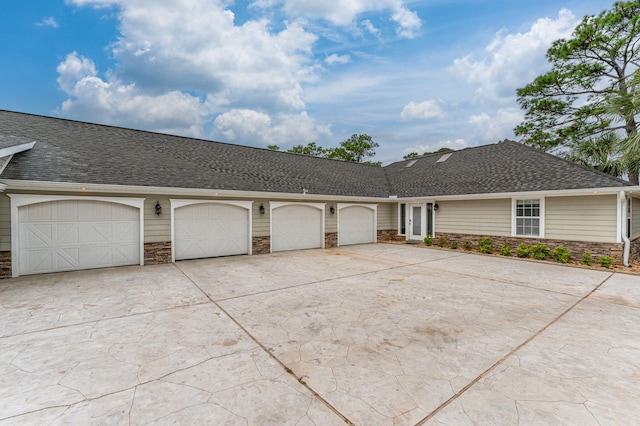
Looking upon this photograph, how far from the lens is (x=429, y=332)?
12.4 feet

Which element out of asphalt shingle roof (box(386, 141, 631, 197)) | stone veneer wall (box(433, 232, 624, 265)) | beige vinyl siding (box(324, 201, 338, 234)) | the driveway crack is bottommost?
the driveway crack

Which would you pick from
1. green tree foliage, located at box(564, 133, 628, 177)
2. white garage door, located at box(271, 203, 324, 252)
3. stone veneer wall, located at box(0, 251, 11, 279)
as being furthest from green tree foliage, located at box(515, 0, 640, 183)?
stone veneer wall, located at box(0, 251, 11, 279)

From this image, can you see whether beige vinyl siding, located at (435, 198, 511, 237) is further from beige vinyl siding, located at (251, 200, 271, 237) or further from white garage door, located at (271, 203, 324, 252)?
beige vinyl siding, located at (251, 200, 271, 237)

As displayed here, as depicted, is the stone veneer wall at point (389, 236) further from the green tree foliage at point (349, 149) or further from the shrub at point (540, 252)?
the green tree foliage at point (349, 149)

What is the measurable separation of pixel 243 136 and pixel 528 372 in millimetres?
24241

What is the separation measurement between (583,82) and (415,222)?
12.0m

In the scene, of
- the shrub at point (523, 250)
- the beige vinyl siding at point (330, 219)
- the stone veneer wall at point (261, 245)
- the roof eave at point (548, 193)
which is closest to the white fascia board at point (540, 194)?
the roof eave at point (548, 193)

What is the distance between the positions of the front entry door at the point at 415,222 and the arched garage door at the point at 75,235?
11814mm

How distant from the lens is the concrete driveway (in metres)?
2.27

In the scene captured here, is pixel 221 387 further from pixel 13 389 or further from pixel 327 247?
pixel 327 247

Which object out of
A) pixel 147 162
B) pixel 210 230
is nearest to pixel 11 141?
pixel 147 162

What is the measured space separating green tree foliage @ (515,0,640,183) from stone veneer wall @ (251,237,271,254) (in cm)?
1566

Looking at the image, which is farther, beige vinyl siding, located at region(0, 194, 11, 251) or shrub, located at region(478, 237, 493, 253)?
shrub, located at region(478, 237, 493, 253)

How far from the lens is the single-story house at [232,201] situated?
736 centimetres
